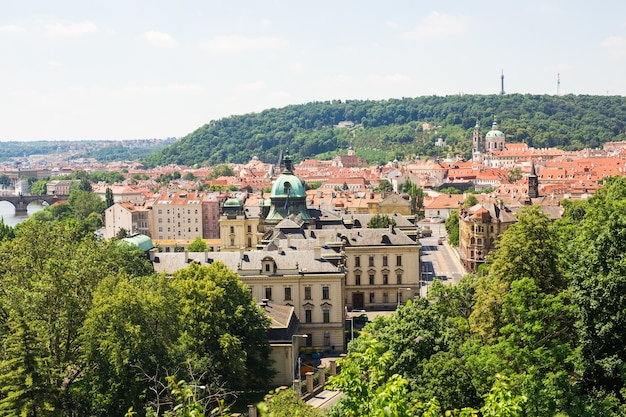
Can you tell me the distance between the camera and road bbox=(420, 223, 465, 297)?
286ft

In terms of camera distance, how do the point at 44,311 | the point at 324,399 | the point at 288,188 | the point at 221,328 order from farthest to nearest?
the point at 288,188, the point at 324,399, the point at 221,328, the point at 44,311

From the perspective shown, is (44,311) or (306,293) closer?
(44,311)

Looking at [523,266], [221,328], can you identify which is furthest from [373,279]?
[523,266]

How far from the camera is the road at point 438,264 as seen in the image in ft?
286

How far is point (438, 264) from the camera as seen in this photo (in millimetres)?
99000

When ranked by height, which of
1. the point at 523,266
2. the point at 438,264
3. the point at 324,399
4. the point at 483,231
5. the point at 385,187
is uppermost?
the point at 523,266

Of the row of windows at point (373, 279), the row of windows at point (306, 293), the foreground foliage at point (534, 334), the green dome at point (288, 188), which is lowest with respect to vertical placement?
the row of windows at point (373, 279)

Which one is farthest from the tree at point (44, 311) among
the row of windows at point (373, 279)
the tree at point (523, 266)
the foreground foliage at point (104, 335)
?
the row of windows at point (373, 279)

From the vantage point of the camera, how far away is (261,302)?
58.8 meters

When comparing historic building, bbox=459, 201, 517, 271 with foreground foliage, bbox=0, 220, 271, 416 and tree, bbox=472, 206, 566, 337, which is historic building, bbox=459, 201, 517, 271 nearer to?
foreground foliage, bbox=0, 220, 271, 416

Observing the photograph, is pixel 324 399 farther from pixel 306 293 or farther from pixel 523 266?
pixel 523 266

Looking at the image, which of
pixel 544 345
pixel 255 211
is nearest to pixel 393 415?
pixel 544 345

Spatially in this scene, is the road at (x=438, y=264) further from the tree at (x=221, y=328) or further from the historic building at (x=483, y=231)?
the tree at (x=221, y=328)

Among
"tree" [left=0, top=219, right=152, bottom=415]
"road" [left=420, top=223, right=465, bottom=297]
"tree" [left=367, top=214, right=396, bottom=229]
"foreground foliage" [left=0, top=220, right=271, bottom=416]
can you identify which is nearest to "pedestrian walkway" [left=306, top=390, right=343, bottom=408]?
"foreground foliage" [left=0, top=220, right=271, bottom=416]
